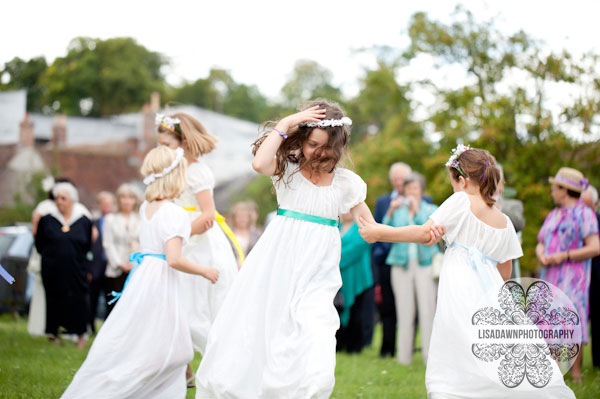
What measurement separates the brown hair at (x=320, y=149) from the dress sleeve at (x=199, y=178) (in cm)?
122

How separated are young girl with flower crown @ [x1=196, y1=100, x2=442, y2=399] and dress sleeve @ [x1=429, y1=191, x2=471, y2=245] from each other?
0.56m

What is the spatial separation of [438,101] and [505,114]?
4.07 m

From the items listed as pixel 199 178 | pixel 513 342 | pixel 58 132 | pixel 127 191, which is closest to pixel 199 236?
pixel 199 178

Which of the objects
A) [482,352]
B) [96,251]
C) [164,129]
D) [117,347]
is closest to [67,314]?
[96,251]

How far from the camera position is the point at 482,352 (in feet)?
15.3

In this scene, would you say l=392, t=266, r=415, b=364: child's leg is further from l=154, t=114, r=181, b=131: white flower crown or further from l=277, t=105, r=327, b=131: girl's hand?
l=277, t=105, r=327, b=131: girl's hand

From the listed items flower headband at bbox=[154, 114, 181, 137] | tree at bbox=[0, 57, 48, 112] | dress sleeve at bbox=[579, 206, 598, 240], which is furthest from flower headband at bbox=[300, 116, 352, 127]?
tree at bbox=[0, 57, 48, 112]

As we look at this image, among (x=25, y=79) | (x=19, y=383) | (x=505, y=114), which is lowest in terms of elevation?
(x=19, y=383)

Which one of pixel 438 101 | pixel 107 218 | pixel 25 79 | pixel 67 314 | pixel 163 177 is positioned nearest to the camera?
pixel 163 177

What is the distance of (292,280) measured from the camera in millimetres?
4766

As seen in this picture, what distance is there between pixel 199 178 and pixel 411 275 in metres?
4.11

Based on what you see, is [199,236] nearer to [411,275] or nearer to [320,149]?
[320,149]

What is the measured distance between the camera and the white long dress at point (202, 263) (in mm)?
6133

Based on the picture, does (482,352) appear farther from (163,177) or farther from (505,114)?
(505,114)
